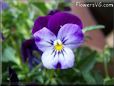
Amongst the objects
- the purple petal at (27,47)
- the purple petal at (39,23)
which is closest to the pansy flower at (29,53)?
the purple petal at (27,47)

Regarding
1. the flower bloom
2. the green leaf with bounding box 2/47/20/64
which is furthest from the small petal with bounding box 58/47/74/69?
the green leaf with bounding box 2/47/20/64

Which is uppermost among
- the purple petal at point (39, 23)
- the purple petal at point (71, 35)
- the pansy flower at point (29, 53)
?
the purple petal at point (39, 23)

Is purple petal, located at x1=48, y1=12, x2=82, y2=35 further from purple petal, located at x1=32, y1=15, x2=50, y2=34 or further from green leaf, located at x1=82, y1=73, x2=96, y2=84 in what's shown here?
green leaf, located at x1=82, y1=73, x2=96, y2=84

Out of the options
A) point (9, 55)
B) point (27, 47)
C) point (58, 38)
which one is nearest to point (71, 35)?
point (58, 38)

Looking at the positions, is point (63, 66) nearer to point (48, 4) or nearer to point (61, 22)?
point (61, 22)

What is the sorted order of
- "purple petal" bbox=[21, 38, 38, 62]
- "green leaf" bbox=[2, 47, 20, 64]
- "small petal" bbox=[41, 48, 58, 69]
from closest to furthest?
"small petal" bbox=[41, 48, 58, 69], "purple petal" bbox=[21, 38, 38, 62], "green leaf" bbox=[2, 47, 20, 64]

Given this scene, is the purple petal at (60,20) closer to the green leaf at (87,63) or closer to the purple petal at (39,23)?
the purple petal at (39,23)

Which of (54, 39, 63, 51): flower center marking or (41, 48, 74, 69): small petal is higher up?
(54, 39, 63, 51): flower center marking

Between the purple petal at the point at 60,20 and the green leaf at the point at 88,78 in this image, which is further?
the green leaf at the point at 88,78
